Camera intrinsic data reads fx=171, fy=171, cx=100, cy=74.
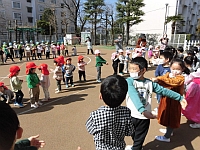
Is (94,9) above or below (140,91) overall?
above

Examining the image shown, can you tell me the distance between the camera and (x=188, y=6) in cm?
3675

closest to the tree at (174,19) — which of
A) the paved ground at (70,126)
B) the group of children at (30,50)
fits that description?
the group of children at (30,50)

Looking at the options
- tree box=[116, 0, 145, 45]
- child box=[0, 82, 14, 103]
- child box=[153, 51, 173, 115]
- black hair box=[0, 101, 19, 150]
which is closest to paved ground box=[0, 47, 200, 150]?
child box=[0, 82, 14, 103]

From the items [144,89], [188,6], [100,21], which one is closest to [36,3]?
[100,21]

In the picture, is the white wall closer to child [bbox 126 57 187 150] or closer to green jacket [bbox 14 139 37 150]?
child [bbox 126 57 187 150]

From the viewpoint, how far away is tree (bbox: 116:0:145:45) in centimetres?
2659

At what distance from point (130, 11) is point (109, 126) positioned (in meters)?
28.1

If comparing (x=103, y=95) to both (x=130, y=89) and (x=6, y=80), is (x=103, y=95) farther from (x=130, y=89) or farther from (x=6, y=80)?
(x=6, y=80)

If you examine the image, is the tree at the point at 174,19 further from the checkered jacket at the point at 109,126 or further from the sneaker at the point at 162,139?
the checkered jacket at the point at 109,126

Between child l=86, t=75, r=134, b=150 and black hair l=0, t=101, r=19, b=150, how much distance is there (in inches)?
33.9

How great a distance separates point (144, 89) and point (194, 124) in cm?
219

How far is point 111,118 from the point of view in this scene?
5.50 ft

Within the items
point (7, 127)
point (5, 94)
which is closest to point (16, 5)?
point (5, 94)

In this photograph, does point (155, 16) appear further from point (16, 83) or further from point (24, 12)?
point (16, 83)
